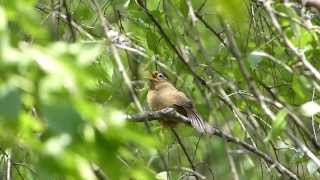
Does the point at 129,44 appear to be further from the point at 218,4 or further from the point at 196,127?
the point at 218,4

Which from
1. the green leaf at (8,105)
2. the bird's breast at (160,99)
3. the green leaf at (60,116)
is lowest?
the green leaf at (60,116)

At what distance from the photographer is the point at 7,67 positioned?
113 cm

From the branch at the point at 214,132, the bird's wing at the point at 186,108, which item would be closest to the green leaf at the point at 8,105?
the branch at the point at 214,132

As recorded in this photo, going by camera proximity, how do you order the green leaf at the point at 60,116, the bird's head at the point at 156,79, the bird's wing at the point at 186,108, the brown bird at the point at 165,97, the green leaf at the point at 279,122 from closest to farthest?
the green leaf at the point at 60,116 < the green leaf at the point at 279,122 < the bird's wing at the point at 186,108 < the brown bird at the point at 165,97 < the bird's head at the point at 156,79

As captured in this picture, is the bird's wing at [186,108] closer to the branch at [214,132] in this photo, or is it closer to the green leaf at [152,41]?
the branch at [214,132]

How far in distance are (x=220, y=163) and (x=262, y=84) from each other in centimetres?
164

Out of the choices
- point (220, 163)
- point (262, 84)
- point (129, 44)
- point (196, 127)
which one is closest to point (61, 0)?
point (129, 44)

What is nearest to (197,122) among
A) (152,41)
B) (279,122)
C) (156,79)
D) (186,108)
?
(186,108)

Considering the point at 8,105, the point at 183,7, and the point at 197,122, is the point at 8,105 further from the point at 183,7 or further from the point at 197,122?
the point at 197,122

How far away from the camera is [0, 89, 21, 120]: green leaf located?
1.12m

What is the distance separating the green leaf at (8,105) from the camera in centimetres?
112

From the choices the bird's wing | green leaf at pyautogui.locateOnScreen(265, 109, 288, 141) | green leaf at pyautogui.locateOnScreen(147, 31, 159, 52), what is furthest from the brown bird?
green leaf at pyautogui.locateOnScreen(265, 109, 288, 141)

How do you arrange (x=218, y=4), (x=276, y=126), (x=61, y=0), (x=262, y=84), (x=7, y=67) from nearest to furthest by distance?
(x=7, y=67) → (x=218, y=4) → (x=276, y=126) → (x=61, y=0) → (x=262, y=84)

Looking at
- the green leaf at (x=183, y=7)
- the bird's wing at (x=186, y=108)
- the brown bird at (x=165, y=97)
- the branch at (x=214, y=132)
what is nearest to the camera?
the branch at (x=214, y=132)
